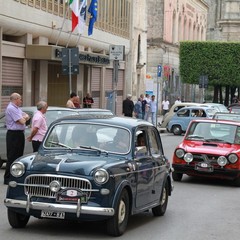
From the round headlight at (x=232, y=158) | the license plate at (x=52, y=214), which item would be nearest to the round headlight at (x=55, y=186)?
the license plate at (x=52, y=214)

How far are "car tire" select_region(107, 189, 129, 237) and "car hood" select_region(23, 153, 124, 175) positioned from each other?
503 mm

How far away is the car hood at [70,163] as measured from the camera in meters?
8.88

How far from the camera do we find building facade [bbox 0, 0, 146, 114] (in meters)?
28.3

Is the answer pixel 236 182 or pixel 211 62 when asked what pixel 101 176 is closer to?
pixel 236 182

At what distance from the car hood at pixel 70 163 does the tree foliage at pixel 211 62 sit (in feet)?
165

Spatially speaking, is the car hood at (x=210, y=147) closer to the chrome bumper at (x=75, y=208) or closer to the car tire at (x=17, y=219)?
the car tire at (x=17, y=219)

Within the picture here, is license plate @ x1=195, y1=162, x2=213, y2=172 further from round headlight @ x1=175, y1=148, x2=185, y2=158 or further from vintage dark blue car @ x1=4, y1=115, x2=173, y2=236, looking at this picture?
vintage dark blue car @ x1=4, y1=115, x2=173, y2=236

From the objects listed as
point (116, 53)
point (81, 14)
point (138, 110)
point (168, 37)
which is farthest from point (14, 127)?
point (168, 37)

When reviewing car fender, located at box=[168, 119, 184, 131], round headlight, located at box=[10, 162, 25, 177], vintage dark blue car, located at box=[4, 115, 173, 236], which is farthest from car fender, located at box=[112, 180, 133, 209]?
car fender, located at box=[168, 119, 184, 131]

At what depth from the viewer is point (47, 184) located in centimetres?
890

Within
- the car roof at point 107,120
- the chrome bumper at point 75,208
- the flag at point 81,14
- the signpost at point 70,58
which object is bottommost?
the chrome bumper at point 75,208

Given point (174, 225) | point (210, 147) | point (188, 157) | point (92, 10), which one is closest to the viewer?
point (174, 225)

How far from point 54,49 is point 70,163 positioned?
21.1 m

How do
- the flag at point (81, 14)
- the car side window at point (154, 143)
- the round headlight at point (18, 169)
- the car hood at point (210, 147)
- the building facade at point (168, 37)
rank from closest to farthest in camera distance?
Result: the round headlight at point (18, 169) → the car side window at point (154, 143) → the car hood at point (210, 147) → the flag at point (81, 14) → the building facade at point (168, 37)
